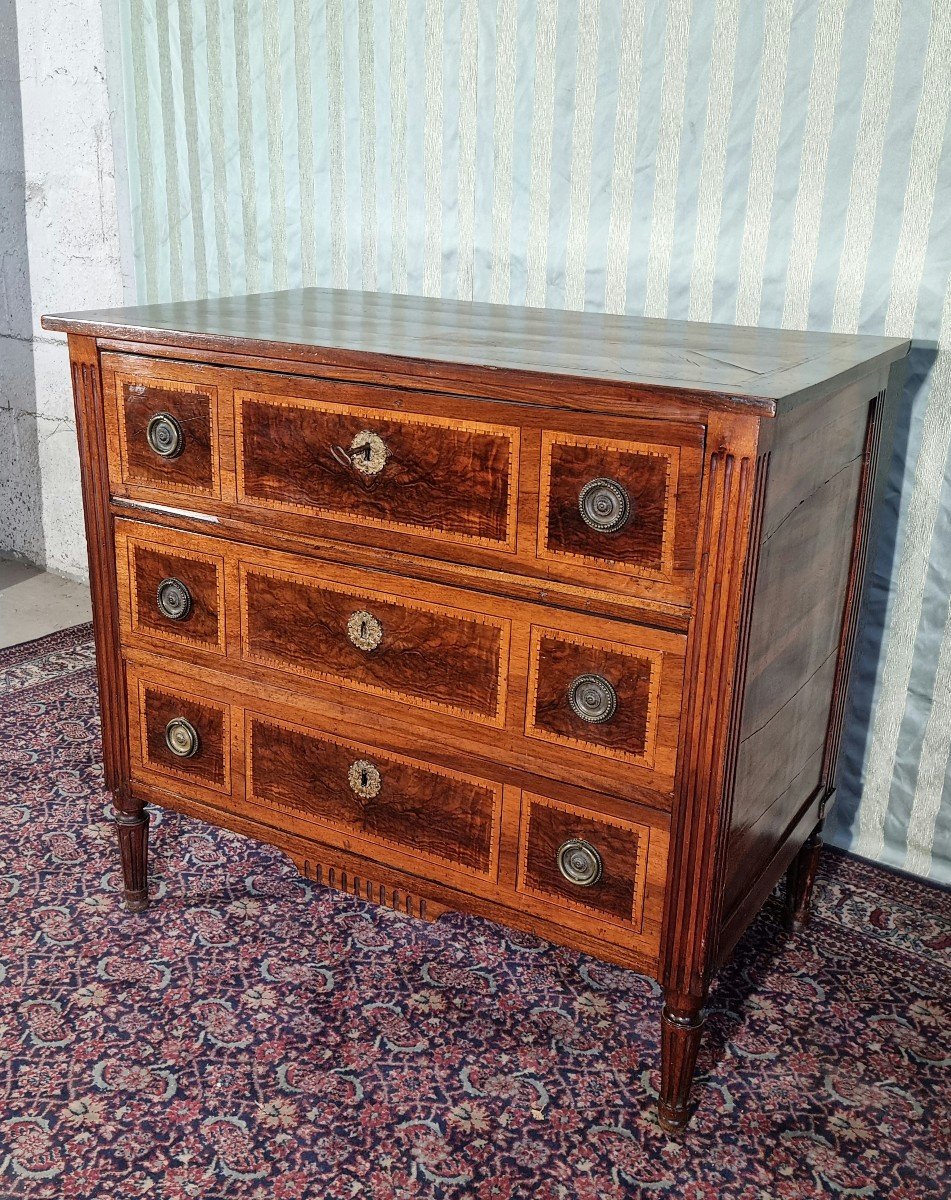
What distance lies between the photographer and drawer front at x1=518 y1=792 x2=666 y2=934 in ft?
5.37

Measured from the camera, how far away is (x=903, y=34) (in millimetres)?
1964

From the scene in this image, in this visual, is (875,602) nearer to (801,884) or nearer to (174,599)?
(801,884)

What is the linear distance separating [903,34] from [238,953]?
1.94 metres

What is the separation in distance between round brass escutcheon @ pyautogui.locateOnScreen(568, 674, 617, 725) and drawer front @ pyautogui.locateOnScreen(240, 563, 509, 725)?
0.11m

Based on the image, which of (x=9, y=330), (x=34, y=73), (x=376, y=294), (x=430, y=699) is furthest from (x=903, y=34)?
(x=9, y=330)

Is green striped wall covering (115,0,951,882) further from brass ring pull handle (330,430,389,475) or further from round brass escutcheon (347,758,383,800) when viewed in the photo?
round brass escutcheon (347,758,383,800)

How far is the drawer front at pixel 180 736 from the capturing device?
2006mm

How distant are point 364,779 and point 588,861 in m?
0.39

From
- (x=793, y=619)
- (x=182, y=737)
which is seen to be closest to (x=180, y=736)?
(x=182, y=737)

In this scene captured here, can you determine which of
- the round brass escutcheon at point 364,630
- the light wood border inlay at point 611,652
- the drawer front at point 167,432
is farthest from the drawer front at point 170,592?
the light wood border inlay at point 611,652

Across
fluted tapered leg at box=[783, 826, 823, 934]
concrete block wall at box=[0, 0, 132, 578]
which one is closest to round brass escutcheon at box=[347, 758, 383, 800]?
fluted tapered leg at box=[783, 826, 823, 934]

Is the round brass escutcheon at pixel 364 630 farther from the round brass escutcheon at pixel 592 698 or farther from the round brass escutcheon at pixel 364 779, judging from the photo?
the round brass escutcheon at pixel 592 698

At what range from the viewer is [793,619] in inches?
67.7

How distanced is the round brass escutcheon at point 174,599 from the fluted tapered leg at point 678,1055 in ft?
3.21
